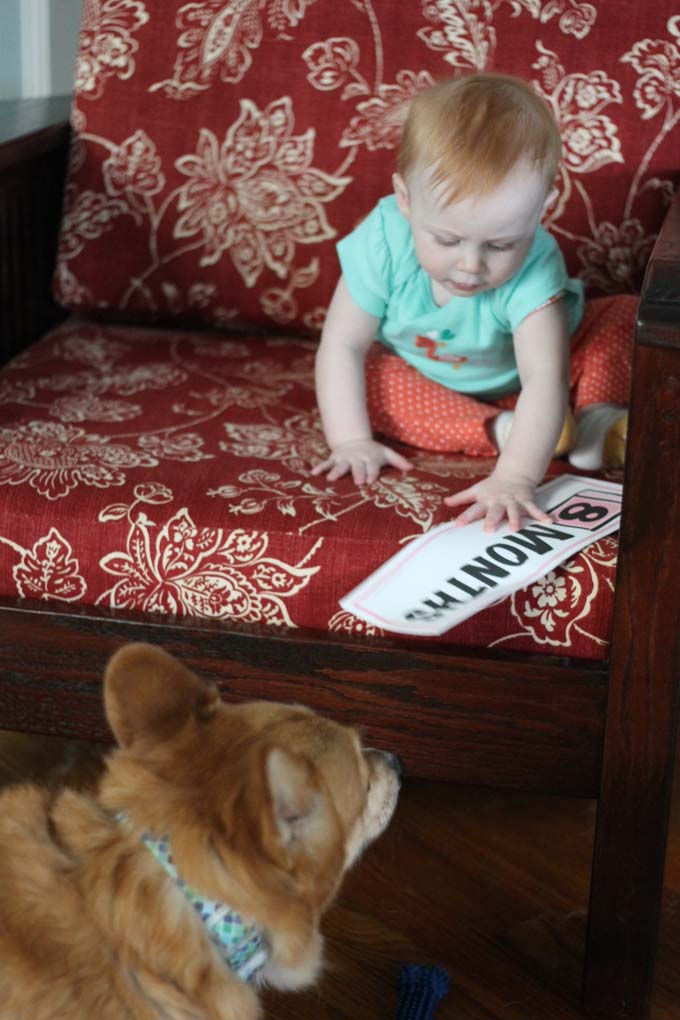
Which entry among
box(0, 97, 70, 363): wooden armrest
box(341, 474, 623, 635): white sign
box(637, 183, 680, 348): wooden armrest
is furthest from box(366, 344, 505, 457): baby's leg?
box(0, 97, 70, 363): wooden armrest

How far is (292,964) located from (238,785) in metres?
0.19

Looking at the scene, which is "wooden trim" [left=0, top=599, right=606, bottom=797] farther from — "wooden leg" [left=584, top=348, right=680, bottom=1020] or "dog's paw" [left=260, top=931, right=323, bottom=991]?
"dog's paw" [left=260, top=931, right=323, bottom=991]

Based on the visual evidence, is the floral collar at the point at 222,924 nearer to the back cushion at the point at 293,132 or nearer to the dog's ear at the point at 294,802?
the dog's ear at the point at 294,802

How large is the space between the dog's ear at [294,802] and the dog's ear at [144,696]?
0.43 feet

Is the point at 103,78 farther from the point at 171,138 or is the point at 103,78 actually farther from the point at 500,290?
the point at 500,290

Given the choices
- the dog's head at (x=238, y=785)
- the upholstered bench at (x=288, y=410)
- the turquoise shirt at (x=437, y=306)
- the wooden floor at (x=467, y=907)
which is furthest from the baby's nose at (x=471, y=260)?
the wooden floor at (x=467, y=907)

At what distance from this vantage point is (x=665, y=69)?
1765 millimetres

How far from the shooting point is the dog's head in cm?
100

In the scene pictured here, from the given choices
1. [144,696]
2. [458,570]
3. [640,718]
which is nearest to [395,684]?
[458,570]

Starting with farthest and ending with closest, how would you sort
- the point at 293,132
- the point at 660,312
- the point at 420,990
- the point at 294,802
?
the point at 293,132 → the point at 420,990 → the point at 660,312 → the point at 294,802

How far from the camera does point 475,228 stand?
1460 millimetres

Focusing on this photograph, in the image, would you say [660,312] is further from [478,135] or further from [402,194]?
[402,194]

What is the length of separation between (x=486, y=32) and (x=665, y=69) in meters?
0.25

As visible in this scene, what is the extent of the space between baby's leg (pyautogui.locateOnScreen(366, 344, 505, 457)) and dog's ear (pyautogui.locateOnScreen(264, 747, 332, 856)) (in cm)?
67
